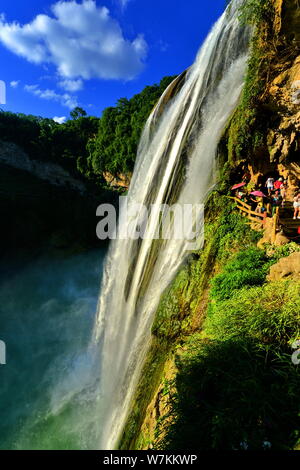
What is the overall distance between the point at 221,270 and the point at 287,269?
1.98 metres

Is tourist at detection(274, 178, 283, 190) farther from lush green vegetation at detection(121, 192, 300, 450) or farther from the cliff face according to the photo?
lush green vegetation at detection(121, 192, 300, 450)

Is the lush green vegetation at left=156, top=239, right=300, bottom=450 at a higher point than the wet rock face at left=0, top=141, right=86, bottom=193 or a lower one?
lower

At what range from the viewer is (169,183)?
895 centimetres

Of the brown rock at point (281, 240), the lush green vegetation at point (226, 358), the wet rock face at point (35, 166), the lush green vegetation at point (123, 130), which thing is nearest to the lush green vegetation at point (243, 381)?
the lush green vegetation at point (226, 358)

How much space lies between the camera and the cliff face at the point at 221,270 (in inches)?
116

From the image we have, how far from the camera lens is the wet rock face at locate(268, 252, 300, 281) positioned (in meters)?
5.07

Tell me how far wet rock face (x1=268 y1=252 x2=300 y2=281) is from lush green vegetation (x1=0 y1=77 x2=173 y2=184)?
18.0m

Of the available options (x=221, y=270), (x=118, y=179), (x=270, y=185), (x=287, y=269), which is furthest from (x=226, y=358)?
(x=118, y=179)

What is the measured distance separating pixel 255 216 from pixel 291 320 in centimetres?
525

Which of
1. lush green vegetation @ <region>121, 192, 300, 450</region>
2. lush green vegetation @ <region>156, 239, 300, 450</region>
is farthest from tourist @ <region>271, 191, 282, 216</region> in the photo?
lush green vegetation @ <region>156, 239, 300, 450</region>

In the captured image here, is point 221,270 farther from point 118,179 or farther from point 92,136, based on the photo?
point 92,136

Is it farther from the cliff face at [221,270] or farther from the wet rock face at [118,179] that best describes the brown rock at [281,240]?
the wet rock face at [118,179]
